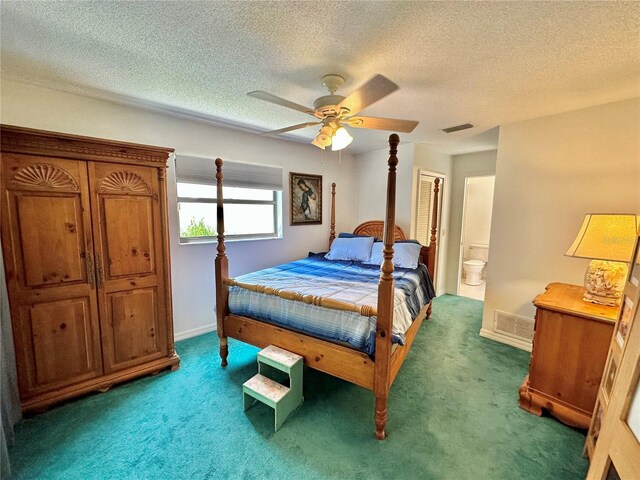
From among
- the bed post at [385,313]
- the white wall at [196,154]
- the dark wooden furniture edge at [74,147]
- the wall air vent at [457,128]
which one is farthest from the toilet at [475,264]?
the dark wooden furniture edge at [74,147]

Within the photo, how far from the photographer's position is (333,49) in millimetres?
1556

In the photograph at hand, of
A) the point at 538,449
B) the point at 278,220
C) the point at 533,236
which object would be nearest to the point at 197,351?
the point at 278,220

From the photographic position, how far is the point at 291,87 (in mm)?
2072

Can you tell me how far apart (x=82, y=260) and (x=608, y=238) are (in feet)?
12.0

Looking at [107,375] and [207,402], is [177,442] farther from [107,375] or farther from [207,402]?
[107,375]

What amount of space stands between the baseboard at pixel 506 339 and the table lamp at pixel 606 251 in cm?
115

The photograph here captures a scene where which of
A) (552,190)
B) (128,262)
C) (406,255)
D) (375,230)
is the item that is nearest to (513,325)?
(406,255)

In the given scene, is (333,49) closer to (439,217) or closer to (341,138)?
(341,138)

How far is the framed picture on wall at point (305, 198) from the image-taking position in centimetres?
385

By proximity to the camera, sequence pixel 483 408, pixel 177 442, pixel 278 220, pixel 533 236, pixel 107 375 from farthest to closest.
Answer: pixel 278 220 < pixel 533 236 < pixel 107 375 < pixel 483 408 < pixel 177 442

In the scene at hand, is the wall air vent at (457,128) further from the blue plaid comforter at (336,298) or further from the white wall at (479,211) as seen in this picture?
the white wall at (479,211)

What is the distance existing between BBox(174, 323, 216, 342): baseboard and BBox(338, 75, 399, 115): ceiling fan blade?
2.84 metres

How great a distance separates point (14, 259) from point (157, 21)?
5.68 ft

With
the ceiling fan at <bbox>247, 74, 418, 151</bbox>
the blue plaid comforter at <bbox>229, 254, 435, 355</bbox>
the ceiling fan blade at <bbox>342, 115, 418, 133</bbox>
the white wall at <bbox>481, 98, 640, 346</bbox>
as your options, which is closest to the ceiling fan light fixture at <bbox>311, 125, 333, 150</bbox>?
the ceiling fan at <bbox>247, 74, 418, 151</bbox>
